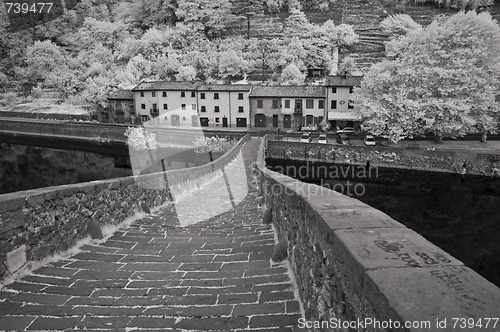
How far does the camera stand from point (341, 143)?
109 feet

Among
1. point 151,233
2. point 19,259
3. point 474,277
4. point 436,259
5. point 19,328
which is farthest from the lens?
point 151,233

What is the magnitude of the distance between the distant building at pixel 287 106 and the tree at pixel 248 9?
35.7 meters

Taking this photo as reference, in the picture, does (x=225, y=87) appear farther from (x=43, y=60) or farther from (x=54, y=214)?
(x=43, y=60)

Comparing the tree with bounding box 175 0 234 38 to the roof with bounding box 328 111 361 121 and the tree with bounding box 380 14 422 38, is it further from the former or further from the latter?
the roof with bounding box 328 111 361 121

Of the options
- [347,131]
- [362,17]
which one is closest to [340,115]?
[347,131]

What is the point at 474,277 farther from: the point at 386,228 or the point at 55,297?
the point at 55,297

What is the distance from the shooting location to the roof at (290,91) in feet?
133

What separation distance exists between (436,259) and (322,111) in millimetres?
39747

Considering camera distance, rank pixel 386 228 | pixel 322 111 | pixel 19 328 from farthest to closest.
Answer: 1. pixel 322 111
2. pixel 19 328
3. pixel 386 228

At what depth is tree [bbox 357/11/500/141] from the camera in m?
27.8

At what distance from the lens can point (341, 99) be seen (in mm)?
39375

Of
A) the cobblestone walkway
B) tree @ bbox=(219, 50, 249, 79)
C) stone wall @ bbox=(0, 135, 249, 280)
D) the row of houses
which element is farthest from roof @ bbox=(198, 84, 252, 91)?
the cobblestone walkway

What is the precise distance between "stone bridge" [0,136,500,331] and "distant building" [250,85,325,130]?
34739mm

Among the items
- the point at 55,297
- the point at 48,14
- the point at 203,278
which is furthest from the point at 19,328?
the point at 48,14
